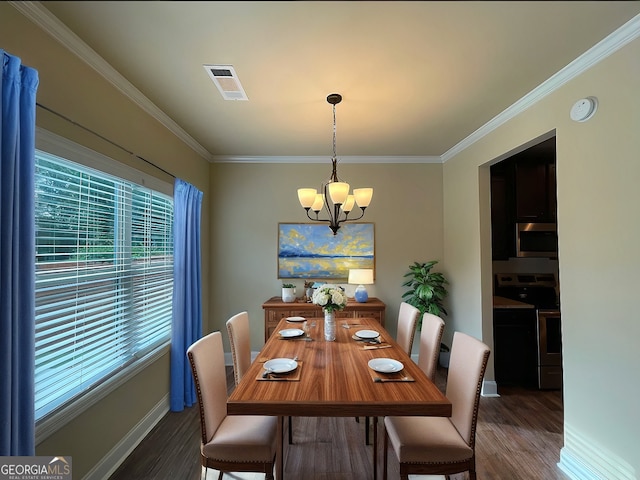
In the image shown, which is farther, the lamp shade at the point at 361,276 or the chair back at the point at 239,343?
the lamp shade at the point at 361,276

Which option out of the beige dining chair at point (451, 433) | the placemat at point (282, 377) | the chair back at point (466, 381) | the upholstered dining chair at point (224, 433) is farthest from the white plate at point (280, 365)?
the chair back at point (466, 381)

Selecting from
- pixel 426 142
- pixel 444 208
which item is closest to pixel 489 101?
pixel 426 142

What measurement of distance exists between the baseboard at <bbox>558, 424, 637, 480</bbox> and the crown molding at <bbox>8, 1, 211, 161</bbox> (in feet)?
12.5

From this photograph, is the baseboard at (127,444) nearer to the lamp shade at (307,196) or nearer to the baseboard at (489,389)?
the lamp shade at (307,196)

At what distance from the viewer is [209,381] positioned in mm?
1637

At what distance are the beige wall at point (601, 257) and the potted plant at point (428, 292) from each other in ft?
4.99

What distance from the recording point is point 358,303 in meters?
3.51

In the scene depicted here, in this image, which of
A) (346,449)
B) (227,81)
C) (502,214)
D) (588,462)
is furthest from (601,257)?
(227,81)

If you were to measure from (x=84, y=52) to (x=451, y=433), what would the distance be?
297cm

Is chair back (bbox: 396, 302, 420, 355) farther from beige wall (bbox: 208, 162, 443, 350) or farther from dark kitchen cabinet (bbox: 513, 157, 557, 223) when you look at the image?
dark kitchen cabinet (bbox: 513, 157, 557, 223)

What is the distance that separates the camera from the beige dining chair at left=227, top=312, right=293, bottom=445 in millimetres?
2098

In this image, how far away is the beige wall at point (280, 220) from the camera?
382 centimetres

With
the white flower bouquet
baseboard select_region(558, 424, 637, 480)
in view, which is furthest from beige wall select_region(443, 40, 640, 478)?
the white flower bouquet

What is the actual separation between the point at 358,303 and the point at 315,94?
2344 millimetres
